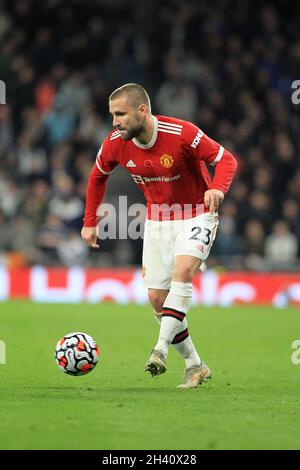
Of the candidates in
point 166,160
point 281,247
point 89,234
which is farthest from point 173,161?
point 281,247

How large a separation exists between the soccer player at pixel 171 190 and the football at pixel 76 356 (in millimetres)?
621

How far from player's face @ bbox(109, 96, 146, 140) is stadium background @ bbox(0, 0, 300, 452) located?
330cm

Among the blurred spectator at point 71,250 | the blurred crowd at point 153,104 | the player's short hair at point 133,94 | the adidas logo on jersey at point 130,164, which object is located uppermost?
the blurred crowd at point 153,104

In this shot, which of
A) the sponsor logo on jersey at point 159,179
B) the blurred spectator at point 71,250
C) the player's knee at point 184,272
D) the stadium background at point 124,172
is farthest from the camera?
the blurred spectator at point 71,250

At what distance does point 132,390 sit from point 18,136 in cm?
1270

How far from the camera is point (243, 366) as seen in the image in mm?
9734

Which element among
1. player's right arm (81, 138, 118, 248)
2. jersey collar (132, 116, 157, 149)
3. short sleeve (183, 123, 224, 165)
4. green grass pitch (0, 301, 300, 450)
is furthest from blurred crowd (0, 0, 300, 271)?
short sleeve (183, 123, 224, 165)

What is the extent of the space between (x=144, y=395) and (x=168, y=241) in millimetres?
1299

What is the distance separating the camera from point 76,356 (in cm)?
790

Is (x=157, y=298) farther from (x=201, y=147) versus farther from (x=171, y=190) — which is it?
(x=201, y=147)

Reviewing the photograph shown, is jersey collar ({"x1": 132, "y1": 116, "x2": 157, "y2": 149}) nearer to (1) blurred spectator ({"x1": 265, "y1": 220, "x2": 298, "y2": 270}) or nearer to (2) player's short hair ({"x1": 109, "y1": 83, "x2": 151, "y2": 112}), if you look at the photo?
(2) player's short hair ({"x1": 109, "y1": 83, "x2": 151, "y2": 112})

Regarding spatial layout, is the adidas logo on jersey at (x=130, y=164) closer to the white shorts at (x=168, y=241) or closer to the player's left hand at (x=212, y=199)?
the white shorts at (x=168, y=241)

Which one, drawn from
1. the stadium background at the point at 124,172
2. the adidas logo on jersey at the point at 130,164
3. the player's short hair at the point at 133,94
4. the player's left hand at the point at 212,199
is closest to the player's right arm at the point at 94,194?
the adidas logo on jersey at the point at 130,164

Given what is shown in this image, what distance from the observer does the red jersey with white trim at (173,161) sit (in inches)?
314
